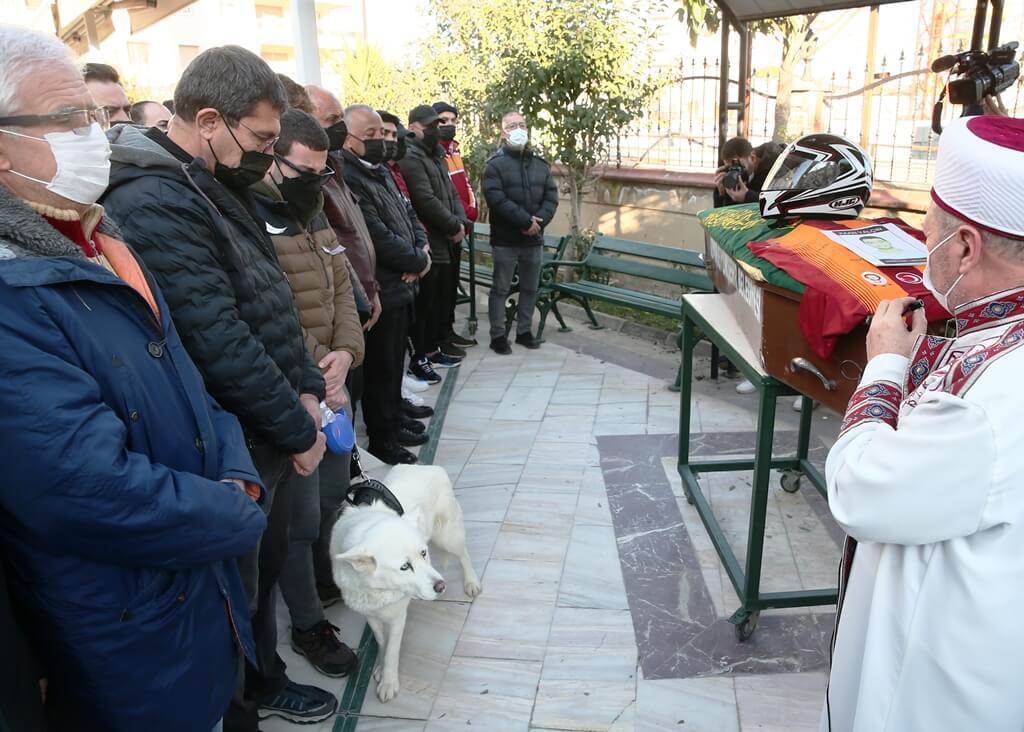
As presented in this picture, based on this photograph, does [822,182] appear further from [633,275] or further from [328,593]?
[633,275]

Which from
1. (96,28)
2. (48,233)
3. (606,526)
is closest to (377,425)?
(606,526)

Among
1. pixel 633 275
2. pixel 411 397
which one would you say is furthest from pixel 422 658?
pixel 633 275

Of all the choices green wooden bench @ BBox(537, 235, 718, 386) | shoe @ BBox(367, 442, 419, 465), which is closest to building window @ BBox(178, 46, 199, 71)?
green wooden bench @ BBox(537, 235, 718, 386)

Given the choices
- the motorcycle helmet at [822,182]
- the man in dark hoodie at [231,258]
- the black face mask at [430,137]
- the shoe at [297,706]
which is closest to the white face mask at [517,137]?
the black face mask at [430,137]

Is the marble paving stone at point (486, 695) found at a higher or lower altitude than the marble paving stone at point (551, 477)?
higher

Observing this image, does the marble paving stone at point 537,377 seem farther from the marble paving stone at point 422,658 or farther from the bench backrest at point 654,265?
the marble paving stone at point 422,658

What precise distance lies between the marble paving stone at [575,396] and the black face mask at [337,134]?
8.44 ft

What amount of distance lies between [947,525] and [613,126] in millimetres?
8131

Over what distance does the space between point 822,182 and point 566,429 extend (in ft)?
9.60

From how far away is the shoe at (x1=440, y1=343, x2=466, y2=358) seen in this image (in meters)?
7.12

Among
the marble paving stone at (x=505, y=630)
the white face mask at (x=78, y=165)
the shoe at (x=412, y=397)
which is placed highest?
the white face mask at (x=78, y=165)

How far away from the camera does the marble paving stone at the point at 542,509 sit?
4.26 m

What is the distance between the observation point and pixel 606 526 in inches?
165

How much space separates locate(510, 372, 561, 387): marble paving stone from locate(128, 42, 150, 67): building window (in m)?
26.4
